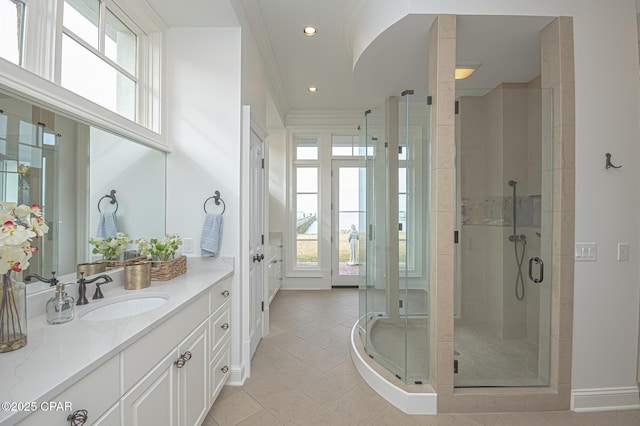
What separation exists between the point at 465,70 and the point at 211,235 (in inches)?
102

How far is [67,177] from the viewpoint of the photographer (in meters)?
1.49

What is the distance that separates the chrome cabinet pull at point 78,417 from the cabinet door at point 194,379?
58 centimetres

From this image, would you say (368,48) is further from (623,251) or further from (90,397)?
(90,397)

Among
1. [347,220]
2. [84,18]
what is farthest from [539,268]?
[84,18]

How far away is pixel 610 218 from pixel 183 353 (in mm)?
2819

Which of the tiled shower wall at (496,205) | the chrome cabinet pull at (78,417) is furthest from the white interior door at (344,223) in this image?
the chrome cabinet pull at (78,417)

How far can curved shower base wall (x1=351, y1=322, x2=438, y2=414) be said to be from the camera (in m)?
1.95

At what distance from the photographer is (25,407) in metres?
0.68

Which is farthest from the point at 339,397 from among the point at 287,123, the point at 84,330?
the point at 287,123

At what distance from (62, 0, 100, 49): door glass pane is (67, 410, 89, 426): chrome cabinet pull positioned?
179 cm

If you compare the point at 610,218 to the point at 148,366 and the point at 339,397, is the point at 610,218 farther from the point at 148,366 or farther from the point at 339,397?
the point at 148,366

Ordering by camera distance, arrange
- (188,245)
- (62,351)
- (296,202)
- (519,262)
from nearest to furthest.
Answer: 1. (62,351)
2. (188,245)
3. (519,262)
4. (296,202)

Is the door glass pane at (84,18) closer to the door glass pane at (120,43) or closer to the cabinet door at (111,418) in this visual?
the door glass pane at (120,43)

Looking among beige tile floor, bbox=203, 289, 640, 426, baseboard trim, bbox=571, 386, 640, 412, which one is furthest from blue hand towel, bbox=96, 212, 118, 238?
baseboard trim, bbox=571, 386, 640, 412
